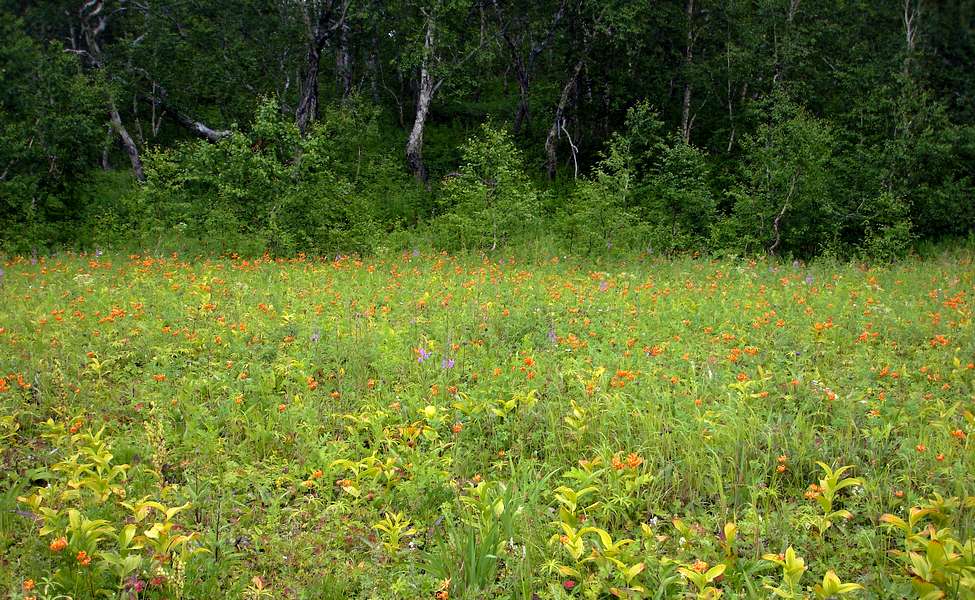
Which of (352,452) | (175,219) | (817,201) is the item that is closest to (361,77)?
(175,219)

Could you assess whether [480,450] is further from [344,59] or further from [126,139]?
[344,59]

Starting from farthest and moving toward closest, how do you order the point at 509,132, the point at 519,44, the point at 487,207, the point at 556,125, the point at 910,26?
the point at 509,132 → the point at 519,44 → the point at 556,125 → the point at 910,26 → the point at 487,207

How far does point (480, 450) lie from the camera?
4.23 meters

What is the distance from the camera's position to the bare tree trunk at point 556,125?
72.8 feet

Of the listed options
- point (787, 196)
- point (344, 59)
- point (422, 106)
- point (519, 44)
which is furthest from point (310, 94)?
point (787, 196)

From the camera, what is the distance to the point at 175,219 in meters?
14.7

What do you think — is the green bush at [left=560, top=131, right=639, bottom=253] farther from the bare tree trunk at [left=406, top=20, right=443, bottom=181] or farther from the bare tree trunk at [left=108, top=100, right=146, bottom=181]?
the bare tree trunk at [left=108, top=100, right=146, bottom=181]

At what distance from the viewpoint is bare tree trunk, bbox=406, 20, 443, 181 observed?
19.9 metres

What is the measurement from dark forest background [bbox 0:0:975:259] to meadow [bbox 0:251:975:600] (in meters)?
7.98

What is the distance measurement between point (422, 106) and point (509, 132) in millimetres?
5713

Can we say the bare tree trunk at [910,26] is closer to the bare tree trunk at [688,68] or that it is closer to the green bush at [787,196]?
the green bush at [787,196]

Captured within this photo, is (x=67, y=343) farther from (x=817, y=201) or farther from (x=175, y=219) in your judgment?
(x=817, y=201)

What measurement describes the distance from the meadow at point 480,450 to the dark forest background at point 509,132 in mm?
7976

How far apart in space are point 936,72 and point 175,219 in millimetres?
25806
